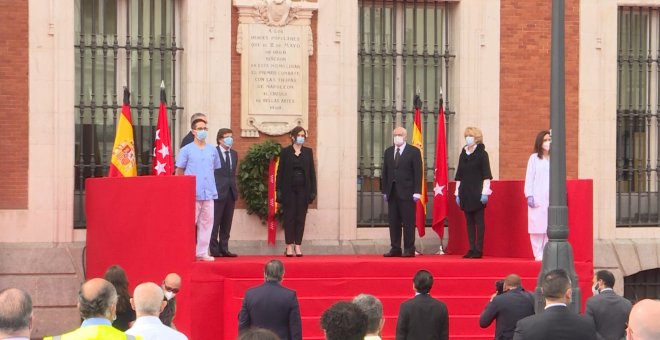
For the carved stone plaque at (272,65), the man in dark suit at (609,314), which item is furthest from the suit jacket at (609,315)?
the carved stone plaque at (272,65)

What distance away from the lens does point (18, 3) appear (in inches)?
750

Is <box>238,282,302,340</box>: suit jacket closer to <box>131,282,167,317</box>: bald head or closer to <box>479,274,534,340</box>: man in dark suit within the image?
<box>479,274,534,340</box>: man in dark suit

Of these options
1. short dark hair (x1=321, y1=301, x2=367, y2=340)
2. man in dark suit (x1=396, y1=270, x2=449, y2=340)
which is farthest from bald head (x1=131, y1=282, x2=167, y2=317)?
man in dark suit (x1=396, y1=270, x2=449, y2=340)

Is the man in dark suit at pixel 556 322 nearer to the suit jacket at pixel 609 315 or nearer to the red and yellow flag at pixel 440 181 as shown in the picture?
the suit jacket at pixel 609 315

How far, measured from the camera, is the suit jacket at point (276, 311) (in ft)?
41.3

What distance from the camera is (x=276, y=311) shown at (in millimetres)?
12586

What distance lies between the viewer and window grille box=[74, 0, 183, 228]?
19594 mm

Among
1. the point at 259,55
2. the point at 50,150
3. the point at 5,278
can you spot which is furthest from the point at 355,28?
the point at 5,278

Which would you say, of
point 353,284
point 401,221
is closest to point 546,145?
point 401,221

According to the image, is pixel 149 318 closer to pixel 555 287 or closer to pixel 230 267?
pixel 555 287

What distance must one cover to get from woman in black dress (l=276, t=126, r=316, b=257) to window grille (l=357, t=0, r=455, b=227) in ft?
6.47

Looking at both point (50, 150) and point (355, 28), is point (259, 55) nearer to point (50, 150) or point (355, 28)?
point (355, 28)

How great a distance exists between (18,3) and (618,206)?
9.60 metres

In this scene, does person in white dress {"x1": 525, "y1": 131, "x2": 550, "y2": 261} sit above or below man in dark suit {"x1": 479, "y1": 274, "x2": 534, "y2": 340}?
above
